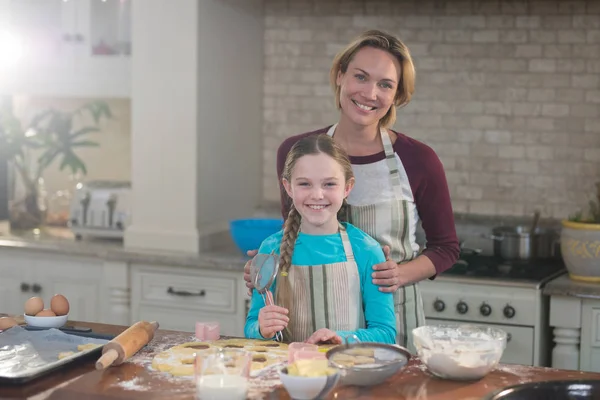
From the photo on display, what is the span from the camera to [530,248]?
4.39 metres

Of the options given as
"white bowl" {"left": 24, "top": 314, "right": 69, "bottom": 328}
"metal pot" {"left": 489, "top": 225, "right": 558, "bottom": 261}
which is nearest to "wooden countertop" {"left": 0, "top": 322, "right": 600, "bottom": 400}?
"white bowl" {"left": 24, "top": 314, "right": 69, "bottom": 328}

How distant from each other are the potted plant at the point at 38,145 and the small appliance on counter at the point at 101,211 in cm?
43

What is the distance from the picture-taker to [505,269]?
4121mm

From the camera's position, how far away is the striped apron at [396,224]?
296 cm

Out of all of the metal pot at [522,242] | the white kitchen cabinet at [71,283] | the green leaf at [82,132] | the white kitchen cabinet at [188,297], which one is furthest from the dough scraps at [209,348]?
the green leaf at [82,132]

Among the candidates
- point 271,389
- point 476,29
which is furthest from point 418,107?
point 271,389

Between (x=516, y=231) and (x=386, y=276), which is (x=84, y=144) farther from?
(x=386, y=276)

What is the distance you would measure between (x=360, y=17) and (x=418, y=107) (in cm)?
55

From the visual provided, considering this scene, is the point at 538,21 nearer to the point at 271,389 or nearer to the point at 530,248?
the point at 530,248

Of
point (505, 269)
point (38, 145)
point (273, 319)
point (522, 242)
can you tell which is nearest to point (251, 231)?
point (505, 269)

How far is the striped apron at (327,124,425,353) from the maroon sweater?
0.03 m

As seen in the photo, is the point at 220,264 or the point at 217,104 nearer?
the point at 220,264

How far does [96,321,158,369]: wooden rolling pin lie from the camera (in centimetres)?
231

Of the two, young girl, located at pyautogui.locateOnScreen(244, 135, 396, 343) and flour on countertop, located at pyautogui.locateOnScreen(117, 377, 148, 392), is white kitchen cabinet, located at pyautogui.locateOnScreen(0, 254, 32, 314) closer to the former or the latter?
young girl, located at pyautogui.locateOnScreen(244, 135, 396, 343)
